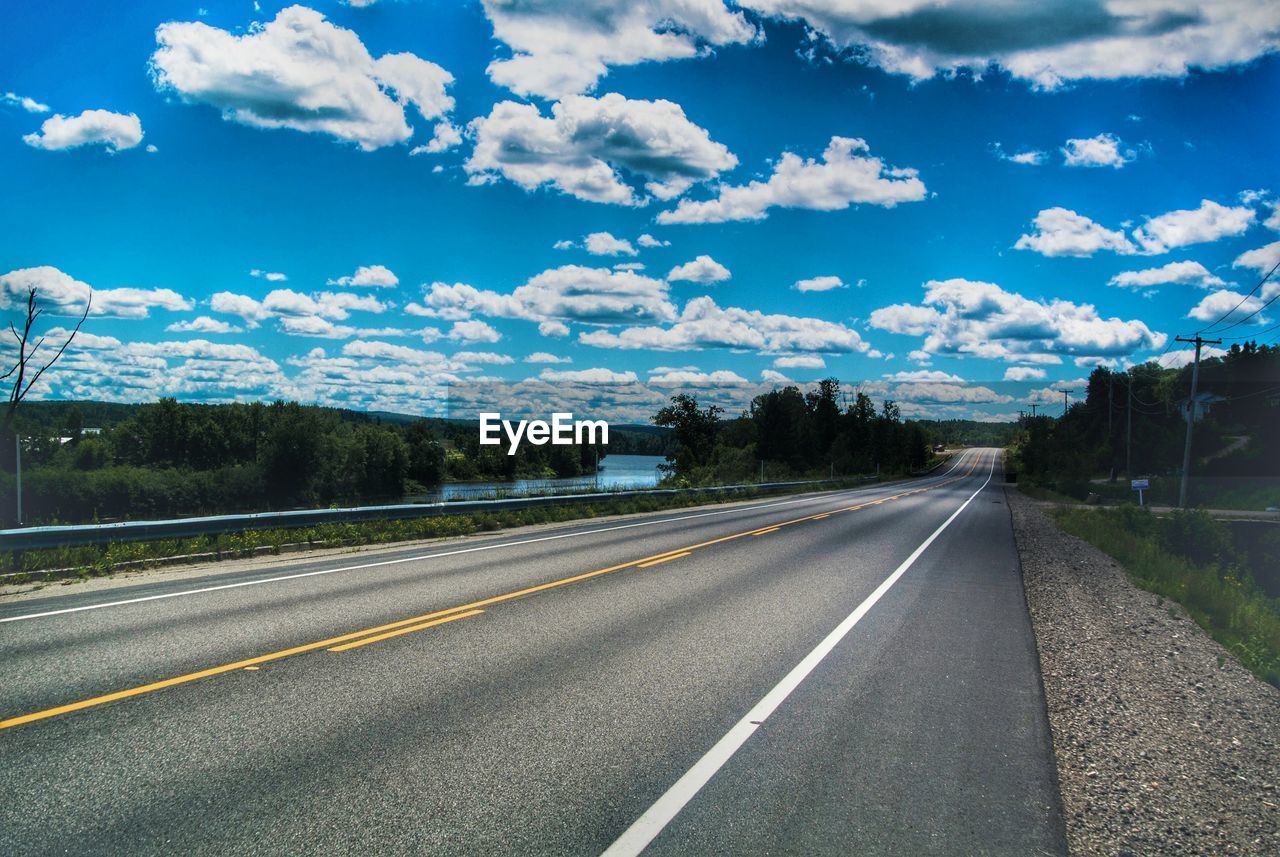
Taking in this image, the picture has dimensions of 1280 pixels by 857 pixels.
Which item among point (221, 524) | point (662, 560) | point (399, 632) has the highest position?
point (221, 524)

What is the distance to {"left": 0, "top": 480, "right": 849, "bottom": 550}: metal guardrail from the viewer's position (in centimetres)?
1161

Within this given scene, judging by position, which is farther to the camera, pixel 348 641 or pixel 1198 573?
pixel 1198 573

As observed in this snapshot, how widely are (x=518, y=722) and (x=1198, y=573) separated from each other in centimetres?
1872

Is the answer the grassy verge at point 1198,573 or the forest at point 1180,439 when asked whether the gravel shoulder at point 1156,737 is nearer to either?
the grassy verge at point 1198,573

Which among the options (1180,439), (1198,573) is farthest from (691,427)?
(1198,573)

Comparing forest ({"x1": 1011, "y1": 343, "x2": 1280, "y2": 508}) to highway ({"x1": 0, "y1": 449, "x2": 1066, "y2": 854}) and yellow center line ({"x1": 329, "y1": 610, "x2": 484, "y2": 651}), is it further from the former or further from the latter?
yellow center line ({"x1": 329, "y1": 610, "x2": 484, "y2": 651})

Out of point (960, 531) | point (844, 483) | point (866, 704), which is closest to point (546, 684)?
point (866, 704)

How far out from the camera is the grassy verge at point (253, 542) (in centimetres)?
1156

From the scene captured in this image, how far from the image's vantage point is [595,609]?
936cm

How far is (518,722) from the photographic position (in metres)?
Answer: 5.29

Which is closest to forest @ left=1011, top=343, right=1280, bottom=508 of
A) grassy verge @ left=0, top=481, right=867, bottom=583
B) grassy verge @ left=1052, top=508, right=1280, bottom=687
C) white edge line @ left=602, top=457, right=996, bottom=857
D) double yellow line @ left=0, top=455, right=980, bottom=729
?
grassy verge @ left=1052, top=508, right=1280, bottom=687

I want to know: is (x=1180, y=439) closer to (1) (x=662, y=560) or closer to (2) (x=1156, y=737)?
(1) (x=662, y=560)

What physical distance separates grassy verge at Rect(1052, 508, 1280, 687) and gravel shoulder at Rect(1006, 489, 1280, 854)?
746mm

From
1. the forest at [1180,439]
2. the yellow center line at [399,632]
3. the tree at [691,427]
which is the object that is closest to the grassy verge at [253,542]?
the yellow center line at [399,632]
